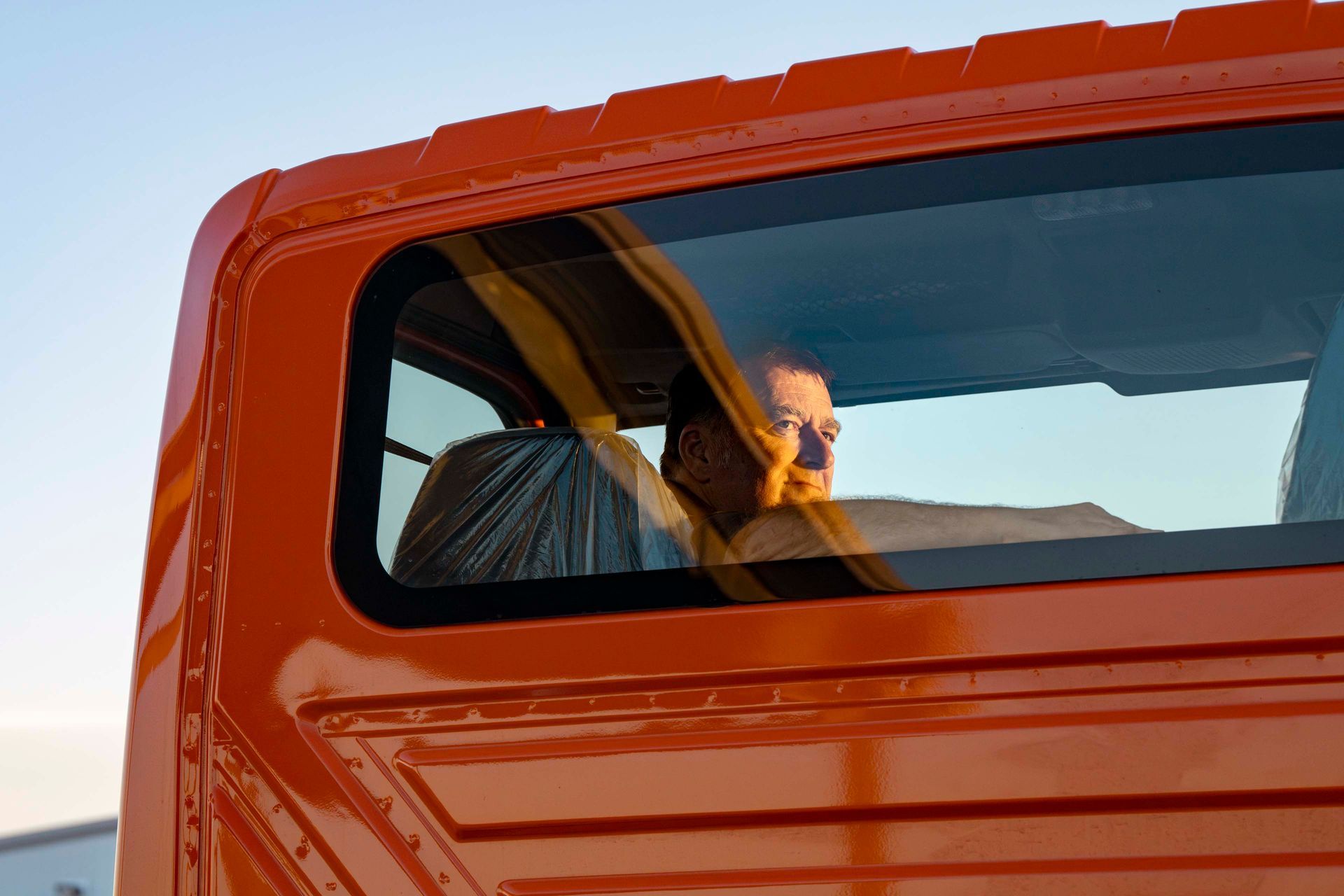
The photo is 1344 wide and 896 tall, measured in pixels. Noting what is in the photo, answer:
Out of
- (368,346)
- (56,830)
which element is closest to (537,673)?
(368,346)

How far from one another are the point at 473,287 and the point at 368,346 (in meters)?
0.19

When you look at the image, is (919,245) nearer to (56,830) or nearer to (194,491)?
(194,491)

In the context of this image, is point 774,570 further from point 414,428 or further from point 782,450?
point 414,428

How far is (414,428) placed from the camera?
5.84 ft

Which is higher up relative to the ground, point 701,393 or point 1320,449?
point 701,393

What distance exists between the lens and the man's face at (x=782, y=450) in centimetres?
169

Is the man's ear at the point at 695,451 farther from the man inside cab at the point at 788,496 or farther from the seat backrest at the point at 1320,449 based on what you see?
the seat backrest at the point at 1320,449

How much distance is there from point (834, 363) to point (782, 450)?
219 millimetres

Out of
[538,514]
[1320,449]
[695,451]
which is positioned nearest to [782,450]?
[695,451]

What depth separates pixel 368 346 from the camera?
1.74 meters

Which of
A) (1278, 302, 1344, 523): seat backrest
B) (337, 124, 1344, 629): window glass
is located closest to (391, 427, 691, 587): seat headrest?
(337, 124, 1344, 629): window glass

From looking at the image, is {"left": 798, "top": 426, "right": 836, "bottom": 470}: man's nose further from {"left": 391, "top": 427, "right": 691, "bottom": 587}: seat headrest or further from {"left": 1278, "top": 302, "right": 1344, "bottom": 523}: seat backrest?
{"left": 1278, "top": 302, "right": 1344, "bottom": 523}: seat backrest

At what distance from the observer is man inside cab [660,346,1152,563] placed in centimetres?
146

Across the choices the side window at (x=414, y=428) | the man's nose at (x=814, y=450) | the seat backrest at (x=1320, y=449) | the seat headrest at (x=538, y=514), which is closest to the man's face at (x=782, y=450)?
the man's nose at (x=814, y=450)
